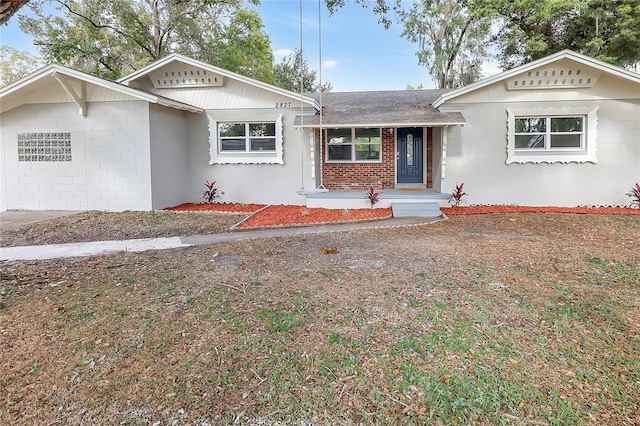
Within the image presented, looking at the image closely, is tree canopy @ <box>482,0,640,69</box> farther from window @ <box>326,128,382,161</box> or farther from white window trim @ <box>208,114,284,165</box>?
white window trim @ <box>208,114,284,165</box>

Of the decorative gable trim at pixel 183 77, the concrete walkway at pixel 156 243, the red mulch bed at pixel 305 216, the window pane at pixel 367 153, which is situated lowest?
the concrete walkway at pixel 156 243

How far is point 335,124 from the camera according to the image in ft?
36.5

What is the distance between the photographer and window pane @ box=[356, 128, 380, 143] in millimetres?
13461

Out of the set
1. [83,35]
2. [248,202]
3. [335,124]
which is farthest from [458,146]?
[83,35]

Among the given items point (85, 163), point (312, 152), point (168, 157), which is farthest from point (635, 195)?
point (85, 163)

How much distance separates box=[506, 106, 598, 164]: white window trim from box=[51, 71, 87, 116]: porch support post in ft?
39.9

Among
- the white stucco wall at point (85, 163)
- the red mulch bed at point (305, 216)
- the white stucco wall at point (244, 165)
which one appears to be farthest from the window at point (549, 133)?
the white stucco wall at point (85, 163)

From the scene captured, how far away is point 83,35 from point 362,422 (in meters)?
24.8

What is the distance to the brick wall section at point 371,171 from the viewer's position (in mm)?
13445

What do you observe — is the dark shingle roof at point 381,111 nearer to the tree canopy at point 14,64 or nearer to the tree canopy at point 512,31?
the tree canopy at point 512,31

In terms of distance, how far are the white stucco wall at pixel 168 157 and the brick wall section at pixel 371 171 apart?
4811mm

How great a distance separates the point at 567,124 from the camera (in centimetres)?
1112

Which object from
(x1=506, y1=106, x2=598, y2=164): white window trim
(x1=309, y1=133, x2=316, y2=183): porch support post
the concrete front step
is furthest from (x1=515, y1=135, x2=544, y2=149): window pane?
(x1=309, y1=133, x2=316, y2=183): porch support post

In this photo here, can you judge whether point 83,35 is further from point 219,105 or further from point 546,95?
point 546,95
